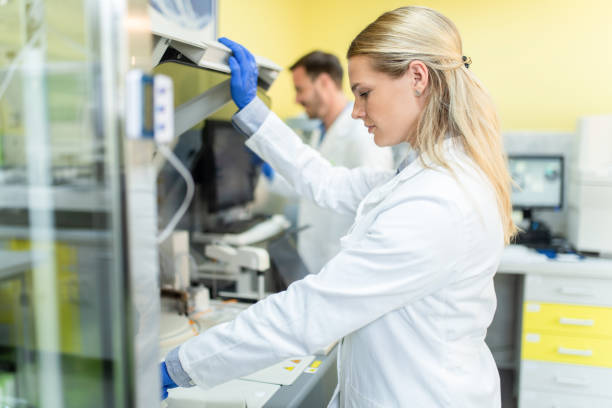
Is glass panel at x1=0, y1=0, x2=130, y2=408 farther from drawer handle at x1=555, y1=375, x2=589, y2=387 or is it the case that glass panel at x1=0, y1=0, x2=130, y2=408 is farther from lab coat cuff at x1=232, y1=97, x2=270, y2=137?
drawer handle at x1=555, y1=375, x2=589, y2=387

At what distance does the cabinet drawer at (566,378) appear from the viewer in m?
2.30

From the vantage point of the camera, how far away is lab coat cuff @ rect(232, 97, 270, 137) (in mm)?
1278

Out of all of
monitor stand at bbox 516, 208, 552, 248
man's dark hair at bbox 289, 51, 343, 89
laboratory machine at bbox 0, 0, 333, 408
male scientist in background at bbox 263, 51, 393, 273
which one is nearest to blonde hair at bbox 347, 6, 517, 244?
laboratory machine at bbox 0, 0, 333, 408

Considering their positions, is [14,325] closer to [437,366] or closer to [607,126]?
[437,366]

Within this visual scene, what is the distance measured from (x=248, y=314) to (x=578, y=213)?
2237 mm

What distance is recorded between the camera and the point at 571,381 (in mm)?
2336

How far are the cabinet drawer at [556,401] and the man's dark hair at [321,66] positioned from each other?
1715 mm

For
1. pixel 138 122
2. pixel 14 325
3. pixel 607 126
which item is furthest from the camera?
pixel 607 126

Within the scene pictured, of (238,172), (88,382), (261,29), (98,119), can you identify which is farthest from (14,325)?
(261,29)

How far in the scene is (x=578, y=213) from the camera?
2586mm

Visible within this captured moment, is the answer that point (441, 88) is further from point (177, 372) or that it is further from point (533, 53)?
point (533, 53)

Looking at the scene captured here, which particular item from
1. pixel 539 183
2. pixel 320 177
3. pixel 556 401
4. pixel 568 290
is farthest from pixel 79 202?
pixel 539 183

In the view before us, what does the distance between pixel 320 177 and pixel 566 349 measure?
5.37ft

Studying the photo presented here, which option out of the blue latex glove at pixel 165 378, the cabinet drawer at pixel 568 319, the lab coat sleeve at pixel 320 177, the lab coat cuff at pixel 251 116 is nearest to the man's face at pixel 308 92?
the lab coat sleeve at pixel 320 177
